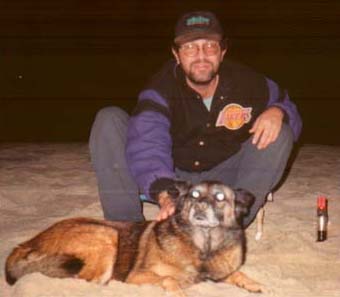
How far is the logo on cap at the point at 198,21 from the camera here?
3.64 m

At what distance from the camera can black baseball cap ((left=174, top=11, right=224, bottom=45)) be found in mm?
3624

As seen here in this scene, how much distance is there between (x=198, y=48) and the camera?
12.2ft

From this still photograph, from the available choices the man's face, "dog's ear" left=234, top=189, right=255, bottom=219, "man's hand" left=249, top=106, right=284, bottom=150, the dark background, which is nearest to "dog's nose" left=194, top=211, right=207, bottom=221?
"dog's ear" left=234, top=189, right=255, bottom=219

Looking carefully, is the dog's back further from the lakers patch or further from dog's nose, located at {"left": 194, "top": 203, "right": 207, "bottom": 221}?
the lakers patch

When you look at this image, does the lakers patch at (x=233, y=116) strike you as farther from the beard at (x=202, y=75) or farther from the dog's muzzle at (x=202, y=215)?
the dog's muzzle at (x=202, y=215)

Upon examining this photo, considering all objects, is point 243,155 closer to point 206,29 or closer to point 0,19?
point 206,29

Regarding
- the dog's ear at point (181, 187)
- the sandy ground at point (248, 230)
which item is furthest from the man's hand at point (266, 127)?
the dog's ear at point (181, 187)

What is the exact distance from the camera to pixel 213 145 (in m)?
3.82

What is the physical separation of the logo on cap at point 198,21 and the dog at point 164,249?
121cm

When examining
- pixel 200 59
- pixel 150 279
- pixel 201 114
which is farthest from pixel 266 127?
pixel 150 279

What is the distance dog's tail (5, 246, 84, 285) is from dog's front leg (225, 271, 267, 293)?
2.73 feet

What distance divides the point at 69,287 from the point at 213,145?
4.89ft

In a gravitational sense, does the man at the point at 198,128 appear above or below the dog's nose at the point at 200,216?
above

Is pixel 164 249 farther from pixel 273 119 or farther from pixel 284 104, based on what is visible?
pixel 284 104
